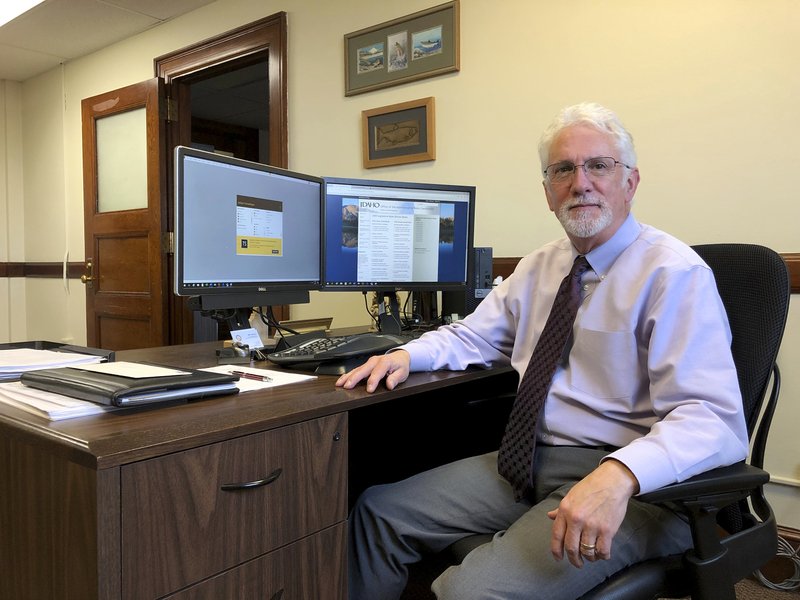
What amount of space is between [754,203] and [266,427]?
5.32 ft

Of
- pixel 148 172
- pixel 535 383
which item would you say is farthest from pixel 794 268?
pixel 148 172

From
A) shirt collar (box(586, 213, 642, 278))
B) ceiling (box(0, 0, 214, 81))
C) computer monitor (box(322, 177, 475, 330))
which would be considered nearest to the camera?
shirt collar (box(586, 213, 642, 278))

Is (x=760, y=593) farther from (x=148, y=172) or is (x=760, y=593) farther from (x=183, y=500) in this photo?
(x=148, y=172)

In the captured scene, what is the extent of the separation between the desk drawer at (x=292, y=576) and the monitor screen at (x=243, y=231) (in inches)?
25.3

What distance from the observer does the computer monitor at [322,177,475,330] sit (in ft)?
5.91

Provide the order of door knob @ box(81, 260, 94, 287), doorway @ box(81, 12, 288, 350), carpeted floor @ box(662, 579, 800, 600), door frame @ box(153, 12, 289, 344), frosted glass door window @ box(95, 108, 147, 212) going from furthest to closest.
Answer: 1. door knob @ box(81, 260, 94, 287)
2. frosted glass door window @ box(95, 108, 147, 212)
3. doorway @ box(81, 12, 288, 350)
4. door frame @ box(153, 12, 289, 344)
5. carpeted floor @ box(662, 579, 800, 600)

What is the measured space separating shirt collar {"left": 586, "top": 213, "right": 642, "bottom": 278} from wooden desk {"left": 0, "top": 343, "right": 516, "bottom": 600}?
0.50 m

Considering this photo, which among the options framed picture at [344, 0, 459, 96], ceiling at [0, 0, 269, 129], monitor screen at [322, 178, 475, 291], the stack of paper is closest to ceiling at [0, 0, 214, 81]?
ceiling at [0, 0, 269, 129]

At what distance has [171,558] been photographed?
81cm

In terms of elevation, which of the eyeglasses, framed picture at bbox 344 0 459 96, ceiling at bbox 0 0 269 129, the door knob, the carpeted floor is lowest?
the carpeted floor

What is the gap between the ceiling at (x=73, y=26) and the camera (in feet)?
11.2

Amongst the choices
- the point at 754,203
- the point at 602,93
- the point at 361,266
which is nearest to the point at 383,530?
the point at 361,266

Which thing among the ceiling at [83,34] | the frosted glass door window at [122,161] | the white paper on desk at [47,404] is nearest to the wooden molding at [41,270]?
the frosted glass door window at [122,161]

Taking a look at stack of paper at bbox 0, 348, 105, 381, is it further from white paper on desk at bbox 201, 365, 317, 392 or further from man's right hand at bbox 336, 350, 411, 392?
man's right hand at bbox 336, 350, 411, 392
